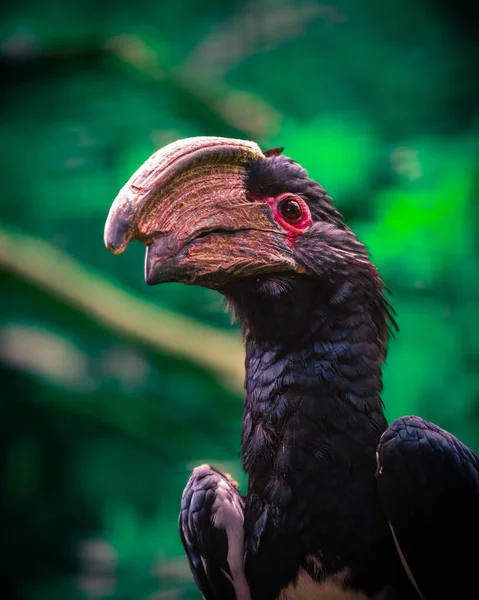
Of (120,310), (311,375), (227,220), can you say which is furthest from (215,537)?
(120,310)

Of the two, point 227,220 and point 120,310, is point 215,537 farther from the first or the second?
point 120,310

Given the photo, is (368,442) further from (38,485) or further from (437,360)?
(38,485)

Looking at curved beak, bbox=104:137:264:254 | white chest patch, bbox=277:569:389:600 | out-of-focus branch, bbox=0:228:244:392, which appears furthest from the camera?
out-of-focus branch, bbox=0:228:244:392

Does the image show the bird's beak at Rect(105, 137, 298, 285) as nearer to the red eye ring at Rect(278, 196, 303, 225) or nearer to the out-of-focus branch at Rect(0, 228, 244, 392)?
the red eye ring at Rect(278, 196, 303, 225)

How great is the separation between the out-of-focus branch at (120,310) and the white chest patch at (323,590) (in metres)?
1.33

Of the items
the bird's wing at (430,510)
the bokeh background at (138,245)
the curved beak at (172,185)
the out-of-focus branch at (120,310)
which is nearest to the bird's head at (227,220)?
the curved beak at (172,185)

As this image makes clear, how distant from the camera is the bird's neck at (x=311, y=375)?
1469mm

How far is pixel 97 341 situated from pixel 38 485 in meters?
0.56

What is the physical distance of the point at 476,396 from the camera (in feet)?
8.11

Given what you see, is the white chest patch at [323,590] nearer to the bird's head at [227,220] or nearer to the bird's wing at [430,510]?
the bird's wing at [430,510]

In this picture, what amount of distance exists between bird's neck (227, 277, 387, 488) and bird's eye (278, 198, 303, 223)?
0.13 metres

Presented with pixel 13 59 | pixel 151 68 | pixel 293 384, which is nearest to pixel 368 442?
pixel 293 384

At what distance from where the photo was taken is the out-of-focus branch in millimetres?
2736

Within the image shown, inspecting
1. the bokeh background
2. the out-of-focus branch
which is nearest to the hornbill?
the bokeh background
